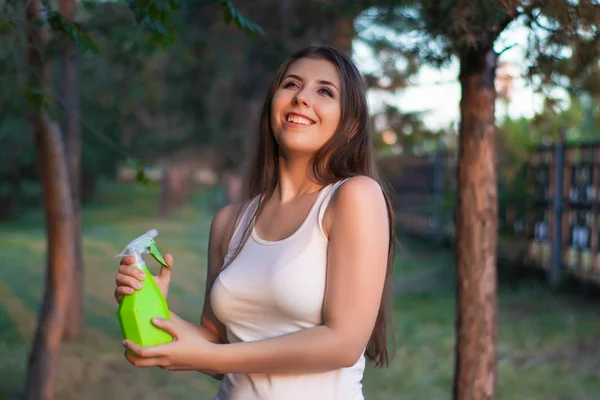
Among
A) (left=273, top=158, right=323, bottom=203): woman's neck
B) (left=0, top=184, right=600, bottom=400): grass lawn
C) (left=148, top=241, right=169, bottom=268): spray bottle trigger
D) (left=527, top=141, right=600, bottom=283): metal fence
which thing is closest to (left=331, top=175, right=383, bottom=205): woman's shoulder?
(left=273, top=158, right=323, bottom=203): woman's neck

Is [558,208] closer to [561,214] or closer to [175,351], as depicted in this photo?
[561,214]

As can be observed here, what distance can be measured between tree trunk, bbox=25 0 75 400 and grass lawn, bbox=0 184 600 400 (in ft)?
3.01

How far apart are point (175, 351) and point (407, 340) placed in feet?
19.3

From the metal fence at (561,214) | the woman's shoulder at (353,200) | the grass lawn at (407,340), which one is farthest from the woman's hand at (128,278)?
the metal fence at (561,214)

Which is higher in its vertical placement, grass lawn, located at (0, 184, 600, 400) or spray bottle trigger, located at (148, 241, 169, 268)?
spray bottle trigger, located at (148, 241, 169, 268)

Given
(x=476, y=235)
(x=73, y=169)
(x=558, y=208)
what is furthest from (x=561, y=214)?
(x=476, y=235)

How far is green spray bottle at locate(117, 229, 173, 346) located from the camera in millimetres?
1581

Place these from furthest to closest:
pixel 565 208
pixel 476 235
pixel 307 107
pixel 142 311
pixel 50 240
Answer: pixel 565 208 → pixel 50 240 → pixel 476 235 → pixel 307 107 → pixel 142 311

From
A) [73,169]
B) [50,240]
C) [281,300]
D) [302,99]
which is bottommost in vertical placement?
[50,240]

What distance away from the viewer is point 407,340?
724 cm

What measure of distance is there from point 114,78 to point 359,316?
16.0m

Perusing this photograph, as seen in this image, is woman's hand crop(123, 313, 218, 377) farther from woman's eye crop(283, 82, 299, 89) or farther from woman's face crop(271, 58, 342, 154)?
woman's eye crop(283, 82, 299, 89)

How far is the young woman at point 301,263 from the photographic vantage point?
5.32 feet

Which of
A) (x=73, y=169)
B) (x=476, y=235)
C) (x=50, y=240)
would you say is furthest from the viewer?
(x=73, y=169)
